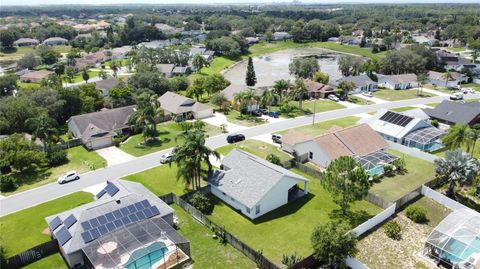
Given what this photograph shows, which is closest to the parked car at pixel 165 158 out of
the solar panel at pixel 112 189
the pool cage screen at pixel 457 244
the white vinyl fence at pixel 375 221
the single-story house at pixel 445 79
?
the solar panel at pixel 112 189

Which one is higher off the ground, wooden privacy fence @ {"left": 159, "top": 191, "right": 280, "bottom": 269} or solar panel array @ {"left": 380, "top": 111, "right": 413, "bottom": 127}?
solar panel array @ {"left": 380, "top": 111, "right": 413, "bottom": 127}

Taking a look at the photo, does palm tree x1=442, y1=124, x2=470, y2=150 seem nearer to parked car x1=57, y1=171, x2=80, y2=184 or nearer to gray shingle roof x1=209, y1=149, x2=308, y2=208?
gray shingle roof x1=209, y1=149, x2=308, y2=208

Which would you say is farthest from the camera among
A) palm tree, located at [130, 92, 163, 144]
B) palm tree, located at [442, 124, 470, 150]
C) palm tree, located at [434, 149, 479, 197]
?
palm tree, located at [130, 92, 163, 144]

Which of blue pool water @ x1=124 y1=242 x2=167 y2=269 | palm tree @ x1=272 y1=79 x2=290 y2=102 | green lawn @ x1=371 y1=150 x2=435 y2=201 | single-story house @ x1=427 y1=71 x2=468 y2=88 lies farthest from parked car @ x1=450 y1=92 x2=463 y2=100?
blue pool water @ x1=124 y1=242 x2=167 y2=269

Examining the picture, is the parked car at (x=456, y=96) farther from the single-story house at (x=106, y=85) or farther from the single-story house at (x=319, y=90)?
the single-story house at (x=106, y=85)

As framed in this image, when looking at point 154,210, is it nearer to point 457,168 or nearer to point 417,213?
point 417,213

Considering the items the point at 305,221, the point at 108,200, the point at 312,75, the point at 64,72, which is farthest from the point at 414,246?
the point at 64,72
